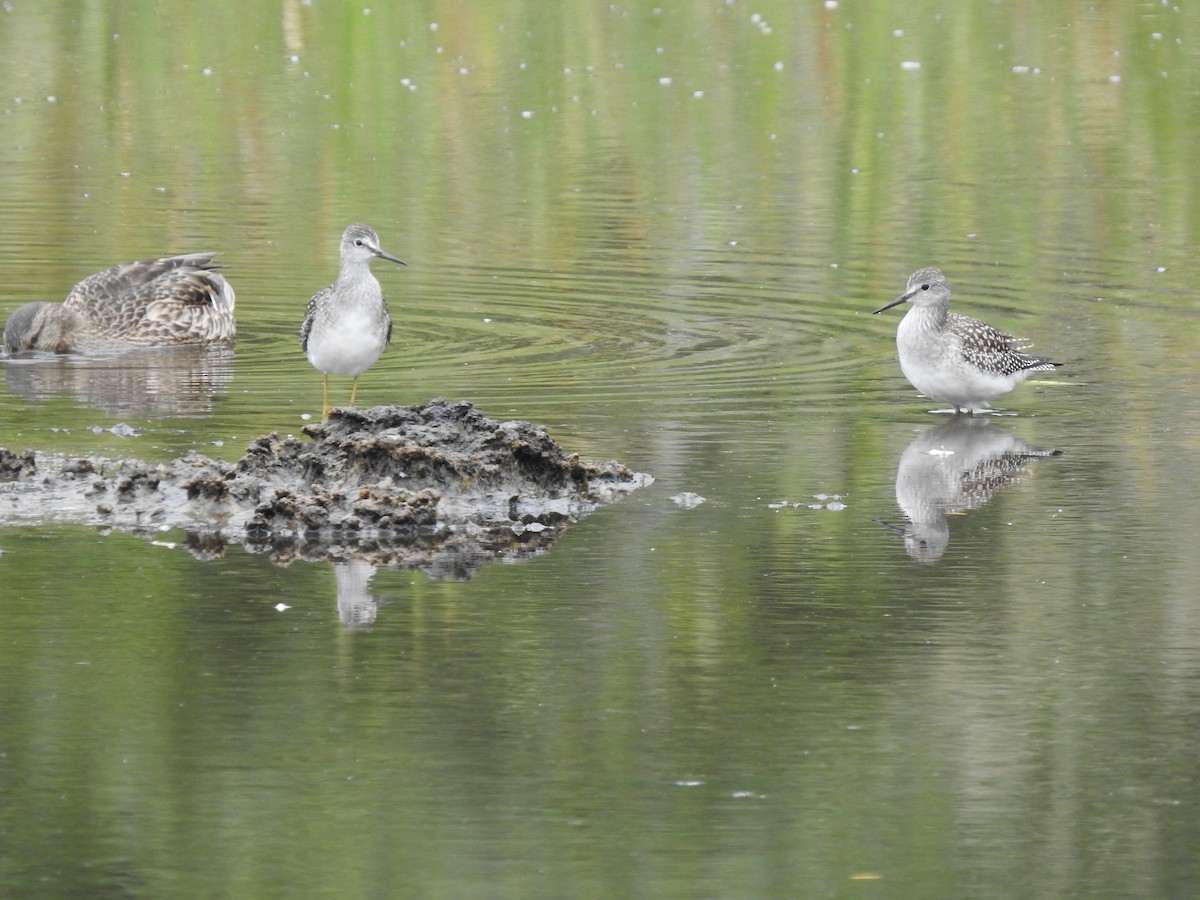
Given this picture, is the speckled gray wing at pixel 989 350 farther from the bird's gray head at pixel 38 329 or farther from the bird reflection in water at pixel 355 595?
the bird's gray head at pixel 38 329

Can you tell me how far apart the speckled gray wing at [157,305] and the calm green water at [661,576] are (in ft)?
1.42

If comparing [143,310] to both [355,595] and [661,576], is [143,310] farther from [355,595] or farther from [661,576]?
[661,576]

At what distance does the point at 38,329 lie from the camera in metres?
16.6

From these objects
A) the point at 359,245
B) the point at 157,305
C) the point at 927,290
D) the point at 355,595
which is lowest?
the point at 355,595

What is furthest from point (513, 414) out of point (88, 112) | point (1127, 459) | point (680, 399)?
point (88, 112)

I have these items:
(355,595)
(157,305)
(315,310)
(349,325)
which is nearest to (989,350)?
(349,325)

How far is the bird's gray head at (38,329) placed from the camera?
16484mm

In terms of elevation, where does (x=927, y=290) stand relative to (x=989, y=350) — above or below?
above

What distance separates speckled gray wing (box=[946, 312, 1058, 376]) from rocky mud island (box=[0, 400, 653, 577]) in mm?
3078

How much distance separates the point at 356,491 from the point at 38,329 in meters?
6.65

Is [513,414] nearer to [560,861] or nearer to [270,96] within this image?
[560,861]

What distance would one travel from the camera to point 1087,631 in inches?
350

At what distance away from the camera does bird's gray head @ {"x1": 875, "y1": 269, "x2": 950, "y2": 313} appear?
46.9 ft

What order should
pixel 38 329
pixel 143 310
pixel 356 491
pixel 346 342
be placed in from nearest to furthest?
pixel 356 491 < pixel 346 342 < pixel 38 329 < pixel 143 310
